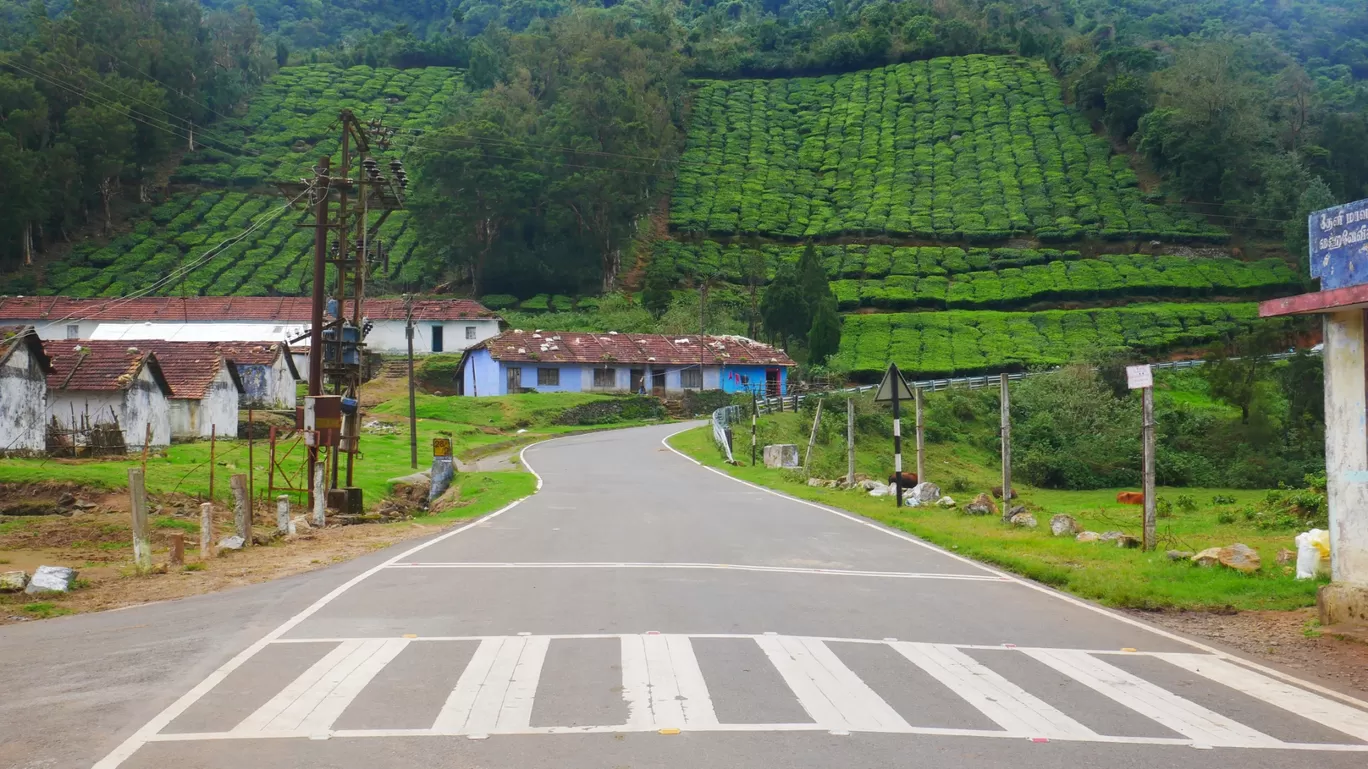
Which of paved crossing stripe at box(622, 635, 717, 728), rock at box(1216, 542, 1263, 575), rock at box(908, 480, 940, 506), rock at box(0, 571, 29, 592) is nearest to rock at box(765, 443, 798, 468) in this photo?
rock at box(908, 480, 940, 506)

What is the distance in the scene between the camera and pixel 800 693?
299 inches

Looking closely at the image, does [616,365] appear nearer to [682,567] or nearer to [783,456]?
[783,456]

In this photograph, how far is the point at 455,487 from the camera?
95.3 feet

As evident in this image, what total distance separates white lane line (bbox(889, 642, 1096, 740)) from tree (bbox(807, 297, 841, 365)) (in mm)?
55193

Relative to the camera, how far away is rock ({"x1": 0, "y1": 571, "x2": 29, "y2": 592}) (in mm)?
12945

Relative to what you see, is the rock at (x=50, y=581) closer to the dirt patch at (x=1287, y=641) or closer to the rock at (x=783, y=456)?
the dirt patch at (x=1287, y=641)

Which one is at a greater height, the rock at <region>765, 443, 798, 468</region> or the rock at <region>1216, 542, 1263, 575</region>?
the rock at <region>1216, 542, 1263, 575</region>

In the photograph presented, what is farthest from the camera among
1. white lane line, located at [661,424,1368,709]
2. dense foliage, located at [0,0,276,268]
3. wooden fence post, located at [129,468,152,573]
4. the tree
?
dense foliage, located at [0,0,276,268]

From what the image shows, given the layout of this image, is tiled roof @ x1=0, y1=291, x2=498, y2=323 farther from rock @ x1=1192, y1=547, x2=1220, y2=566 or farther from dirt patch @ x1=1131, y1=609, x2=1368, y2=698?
dirt patch @ x1=1131, y1=609, x2=1368, y2=698

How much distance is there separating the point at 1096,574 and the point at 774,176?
10403 centimetres

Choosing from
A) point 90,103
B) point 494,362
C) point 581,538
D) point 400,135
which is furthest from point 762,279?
point 581,538

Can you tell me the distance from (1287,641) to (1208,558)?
322 centimetres

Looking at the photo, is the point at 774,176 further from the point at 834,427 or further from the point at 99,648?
the point at 99,648

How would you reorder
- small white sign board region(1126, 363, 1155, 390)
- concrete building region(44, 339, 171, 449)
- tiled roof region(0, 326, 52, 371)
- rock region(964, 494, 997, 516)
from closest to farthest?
1. small white sign board region(1126, 363, 1155, 390)
2. rock region(964, 494, 997, 516)
3. tiled roof region(0, 326, 52, 371)
4. concrete building region(44, 339, 171, 449)
